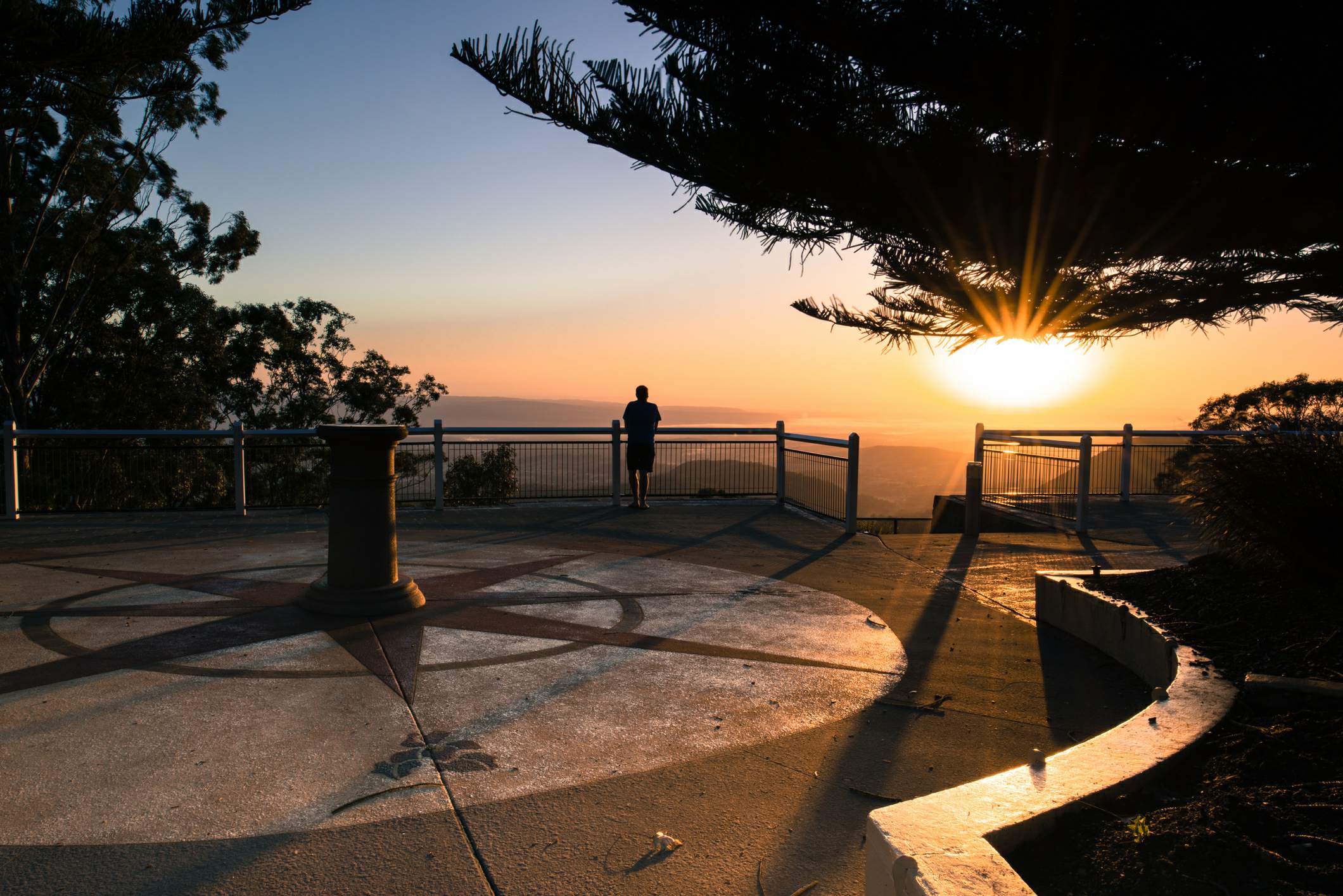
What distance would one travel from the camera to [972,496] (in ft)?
36.2

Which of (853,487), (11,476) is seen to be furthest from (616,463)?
(11,476)

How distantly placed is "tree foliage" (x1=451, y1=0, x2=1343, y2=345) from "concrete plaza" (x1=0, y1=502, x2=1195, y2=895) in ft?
7.72

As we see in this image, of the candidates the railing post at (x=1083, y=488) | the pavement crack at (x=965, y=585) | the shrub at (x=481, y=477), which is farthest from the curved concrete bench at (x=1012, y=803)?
the shrub at (x=481, y=477)

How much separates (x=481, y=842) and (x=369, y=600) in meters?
3.49

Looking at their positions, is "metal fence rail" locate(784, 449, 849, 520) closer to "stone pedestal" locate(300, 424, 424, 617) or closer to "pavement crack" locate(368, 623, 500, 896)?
"stone pedestal" locate(300, 424, 424, 617)

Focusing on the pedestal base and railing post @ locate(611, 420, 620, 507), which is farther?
railing post @ locate(611, 420, 620, 507)

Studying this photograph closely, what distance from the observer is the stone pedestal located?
19.6ft

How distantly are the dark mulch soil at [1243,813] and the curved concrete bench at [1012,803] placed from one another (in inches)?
2.8

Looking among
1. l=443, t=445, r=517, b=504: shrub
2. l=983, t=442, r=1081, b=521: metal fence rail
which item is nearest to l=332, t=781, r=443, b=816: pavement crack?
l=983, t=442, r=1081, b=521: metal fence rail

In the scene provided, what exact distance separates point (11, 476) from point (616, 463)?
8.44 metres

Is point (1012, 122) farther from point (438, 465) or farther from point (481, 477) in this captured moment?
point (481, 477)

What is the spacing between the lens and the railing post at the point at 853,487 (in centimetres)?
1080

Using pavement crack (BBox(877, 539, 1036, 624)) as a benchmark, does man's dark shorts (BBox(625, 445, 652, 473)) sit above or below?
above

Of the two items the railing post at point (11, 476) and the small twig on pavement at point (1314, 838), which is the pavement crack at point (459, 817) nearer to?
the small twig on pavement at point (1314, 838)
